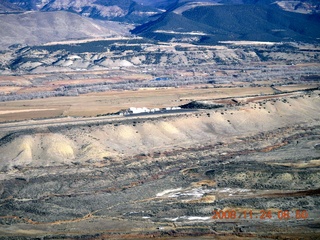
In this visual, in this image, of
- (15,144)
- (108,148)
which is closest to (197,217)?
(108,148)

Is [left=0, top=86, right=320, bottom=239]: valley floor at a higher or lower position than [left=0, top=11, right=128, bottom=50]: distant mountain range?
higher

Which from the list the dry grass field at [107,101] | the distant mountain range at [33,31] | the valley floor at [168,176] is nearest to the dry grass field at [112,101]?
the dry grass field at [107,101]

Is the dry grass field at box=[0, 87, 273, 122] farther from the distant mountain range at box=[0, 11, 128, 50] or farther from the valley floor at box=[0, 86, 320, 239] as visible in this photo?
the distant mountain range at box=[0, 11, 128, 50]
